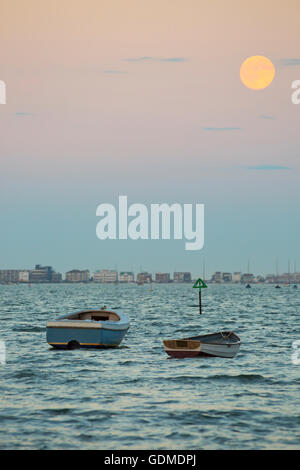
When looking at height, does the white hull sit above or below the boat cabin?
below

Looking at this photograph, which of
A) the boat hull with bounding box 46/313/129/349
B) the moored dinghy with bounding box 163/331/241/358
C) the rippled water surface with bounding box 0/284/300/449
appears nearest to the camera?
the rippled water surface with bounding box 0/284/300/449

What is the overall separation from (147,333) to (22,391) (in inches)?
1104

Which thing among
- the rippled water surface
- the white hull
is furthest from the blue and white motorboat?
the white hull

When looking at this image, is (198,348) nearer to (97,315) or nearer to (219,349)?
(219,349)

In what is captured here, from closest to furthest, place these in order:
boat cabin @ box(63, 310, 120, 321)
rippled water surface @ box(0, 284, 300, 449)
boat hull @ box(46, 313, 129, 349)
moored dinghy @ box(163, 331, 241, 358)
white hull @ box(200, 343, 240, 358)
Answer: rippled water surface @ box(0, 284, 300, 449), moored dinghy @ box(163, 331, 241, 358), white hull @ box(200, 343, 240, 358), boat hull @ box(46, 313, 129, 349), boat cabin @ box(63, 310, 120, 321)

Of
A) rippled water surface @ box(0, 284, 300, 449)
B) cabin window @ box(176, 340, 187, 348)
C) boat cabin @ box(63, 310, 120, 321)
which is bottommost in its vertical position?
rippled water surface @ box(0, 284, 300, 449)

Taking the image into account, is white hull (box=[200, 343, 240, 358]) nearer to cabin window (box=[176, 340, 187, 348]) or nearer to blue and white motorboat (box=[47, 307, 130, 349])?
cabin window (box=[176, 340, 187, 348])

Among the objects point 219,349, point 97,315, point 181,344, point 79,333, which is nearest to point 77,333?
point 79,333

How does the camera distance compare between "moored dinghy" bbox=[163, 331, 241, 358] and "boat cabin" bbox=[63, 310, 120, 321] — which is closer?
"moored dinghy" bbox=[163, 331, 241, 358]

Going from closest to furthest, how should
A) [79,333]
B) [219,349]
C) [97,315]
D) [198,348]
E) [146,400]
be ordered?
[146,400] → [198,348] → [219,349] → [79,333] → [97,315]
